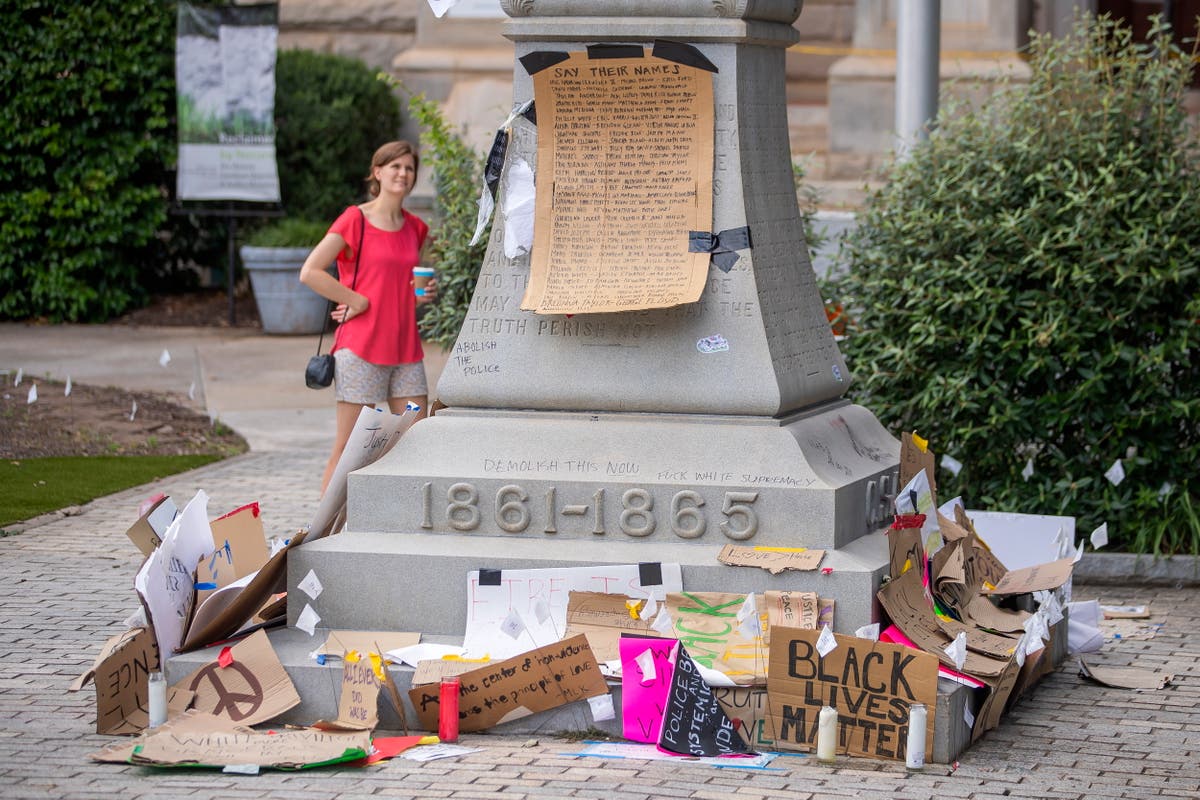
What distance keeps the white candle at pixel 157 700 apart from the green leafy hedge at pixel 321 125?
1211cm

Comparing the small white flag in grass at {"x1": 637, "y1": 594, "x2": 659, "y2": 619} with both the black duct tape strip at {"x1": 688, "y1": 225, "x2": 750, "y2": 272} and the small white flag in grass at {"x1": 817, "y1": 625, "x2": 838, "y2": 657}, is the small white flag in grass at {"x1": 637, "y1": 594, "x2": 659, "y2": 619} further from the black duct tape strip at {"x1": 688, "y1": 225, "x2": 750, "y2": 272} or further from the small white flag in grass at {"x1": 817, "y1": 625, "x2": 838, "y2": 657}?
the black duct tape strip at {"x1": 688, "y1": 225, "x2": 750, "y2": 272}

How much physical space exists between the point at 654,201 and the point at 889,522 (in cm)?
139

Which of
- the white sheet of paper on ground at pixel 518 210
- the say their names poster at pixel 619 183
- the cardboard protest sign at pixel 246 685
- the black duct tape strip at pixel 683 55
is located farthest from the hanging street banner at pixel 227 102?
the cardboard protest sign at pixel 246 685

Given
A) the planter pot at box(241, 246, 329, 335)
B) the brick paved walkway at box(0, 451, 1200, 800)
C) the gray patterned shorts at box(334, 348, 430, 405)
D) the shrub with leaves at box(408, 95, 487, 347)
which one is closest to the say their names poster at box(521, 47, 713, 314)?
the brick paved walkway at box(0, 451, 1200, 800)

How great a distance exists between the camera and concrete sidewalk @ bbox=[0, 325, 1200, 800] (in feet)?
15.6

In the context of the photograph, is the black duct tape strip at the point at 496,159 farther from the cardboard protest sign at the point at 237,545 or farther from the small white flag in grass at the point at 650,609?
the small white flag in grass at the point at 650,609

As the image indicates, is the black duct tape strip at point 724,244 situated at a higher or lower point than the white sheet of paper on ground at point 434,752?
higher

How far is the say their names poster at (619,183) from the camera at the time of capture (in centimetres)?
582

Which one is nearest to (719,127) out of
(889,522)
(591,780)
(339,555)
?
(889,522)

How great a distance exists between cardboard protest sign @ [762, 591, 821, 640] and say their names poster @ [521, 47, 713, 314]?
1024mm

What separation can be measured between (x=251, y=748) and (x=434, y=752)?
0.51 metres

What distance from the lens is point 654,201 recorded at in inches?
232

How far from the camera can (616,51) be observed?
5.84m

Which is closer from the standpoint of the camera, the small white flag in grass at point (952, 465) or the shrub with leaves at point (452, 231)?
the small white flag in grass at point (952, 465)
